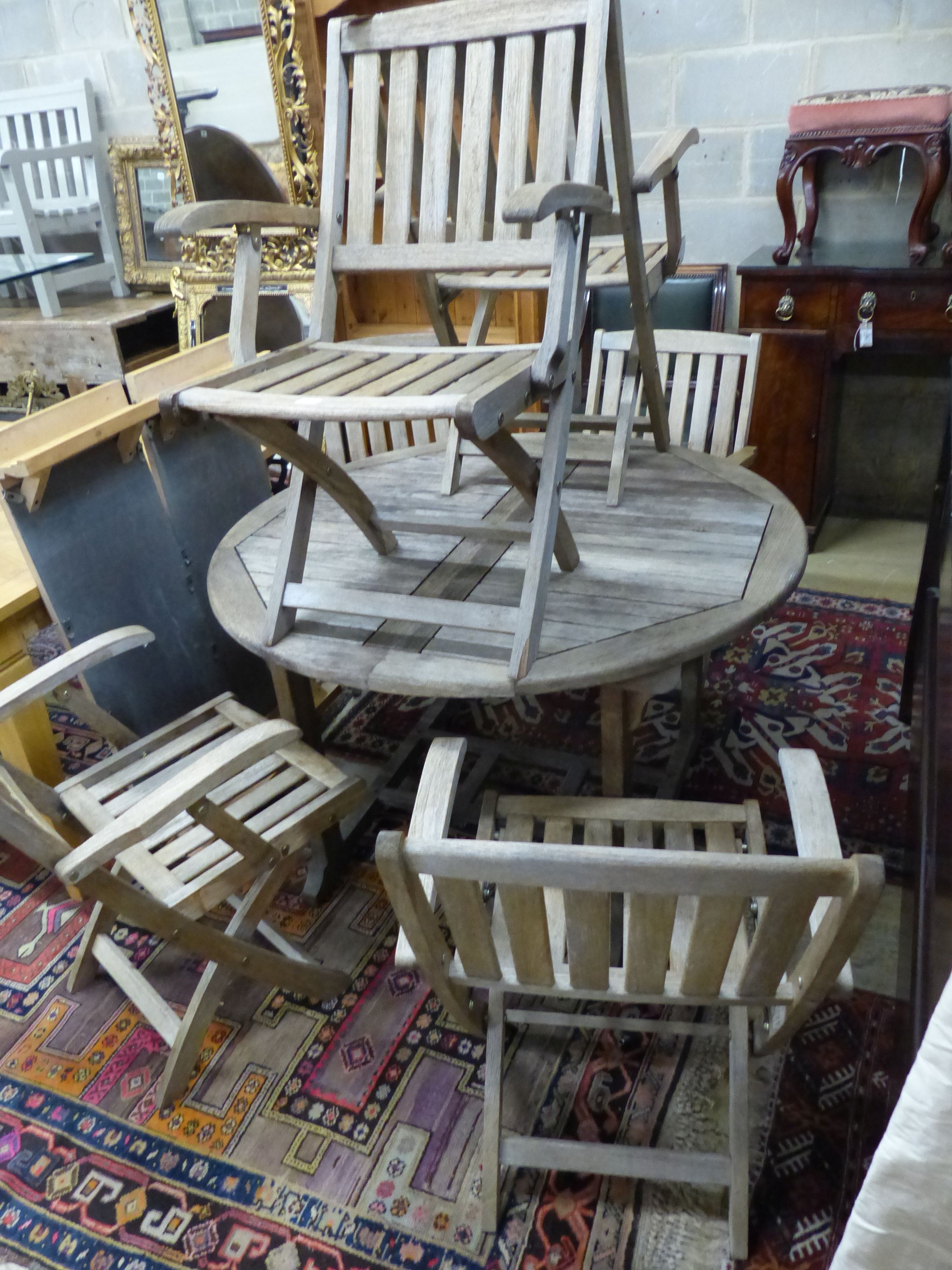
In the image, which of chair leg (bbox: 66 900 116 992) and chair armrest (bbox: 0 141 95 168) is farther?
chair armrest (bbox: 0 141 95 168)

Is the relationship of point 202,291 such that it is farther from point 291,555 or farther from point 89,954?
point 89,954

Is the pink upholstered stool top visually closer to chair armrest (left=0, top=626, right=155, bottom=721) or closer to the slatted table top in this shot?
the slatted table top

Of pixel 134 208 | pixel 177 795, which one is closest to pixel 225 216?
pixel 177 795

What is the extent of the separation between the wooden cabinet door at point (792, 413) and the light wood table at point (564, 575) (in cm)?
91

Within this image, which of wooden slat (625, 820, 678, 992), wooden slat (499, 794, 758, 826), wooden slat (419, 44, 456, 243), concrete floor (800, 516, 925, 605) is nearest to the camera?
wooden slat (625, 820, 678, 992)

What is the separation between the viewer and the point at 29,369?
151 inches

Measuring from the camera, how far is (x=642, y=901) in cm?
92

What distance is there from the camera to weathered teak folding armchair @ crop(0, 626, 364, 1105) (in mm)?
1258

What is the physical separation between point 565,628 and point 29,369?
335 cm

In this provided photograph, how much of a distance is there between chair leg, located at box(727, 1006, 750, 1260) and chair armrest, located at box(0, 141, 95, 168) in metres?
4.01

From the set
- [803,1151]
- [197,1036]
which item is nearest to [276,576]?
[197,1036]

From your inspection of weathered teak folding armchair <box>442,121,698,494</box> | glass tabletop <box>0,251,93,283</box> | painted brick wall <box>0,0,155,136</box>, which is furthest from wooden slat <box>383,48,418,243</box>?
painted brick wall <box>0,0,155,136</box>

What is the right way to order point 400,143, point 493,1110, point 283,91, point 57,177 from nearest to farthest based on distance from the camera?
point 493,1110 → point 400,143 → point 283,91 → point 57,177

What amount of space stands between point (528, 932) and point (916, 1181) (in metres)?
0.46
